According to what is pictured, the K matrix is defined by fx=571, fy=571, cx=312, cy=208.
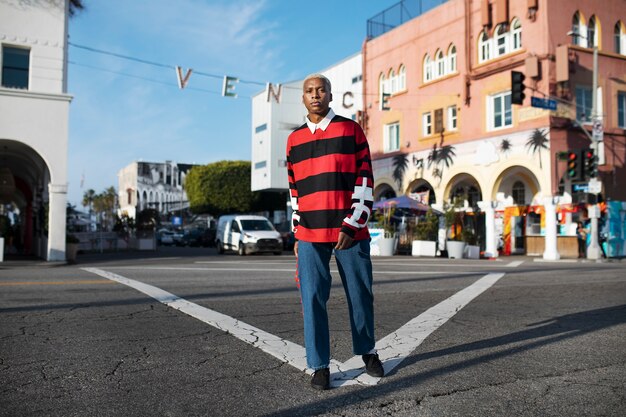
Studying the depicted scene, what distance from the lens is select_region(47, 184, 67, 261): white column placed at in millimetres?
18823

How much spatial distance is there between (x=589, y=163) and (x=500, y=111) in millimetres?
5919

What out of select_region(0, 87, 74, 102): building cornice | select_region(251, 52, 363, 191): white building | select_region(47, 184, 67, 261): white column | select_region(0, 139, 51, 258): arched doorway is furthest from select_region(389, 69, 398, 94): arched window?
select_region(47, 184, 67, 261): white column

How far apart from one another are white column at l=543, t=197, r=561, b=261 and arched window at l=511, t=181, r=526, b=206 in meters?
3.81

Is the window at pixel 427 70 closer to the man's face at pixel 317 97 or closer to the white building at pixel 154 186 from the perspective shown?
the man's face at pixel 317 97

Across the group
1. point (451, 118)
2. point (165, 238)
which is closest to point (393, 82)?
point (451, 118)

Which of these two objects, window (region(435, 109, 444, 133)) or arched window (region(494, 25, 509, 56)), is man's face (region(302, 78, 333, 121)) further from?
window (region(435, 109, 444, 133))

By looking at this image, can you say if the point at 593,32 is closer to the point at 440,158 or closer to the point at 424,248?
the point at 440,158

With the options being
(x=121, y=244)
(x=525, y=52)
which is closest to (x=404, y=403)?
(x=525, y=52)

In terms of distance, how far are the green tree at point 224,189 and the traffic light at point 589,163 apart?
40.2 meters

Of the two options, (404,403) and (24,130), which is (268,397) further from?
(24,130)

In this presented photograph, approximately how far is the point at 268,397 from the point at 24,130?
1814 centimetres

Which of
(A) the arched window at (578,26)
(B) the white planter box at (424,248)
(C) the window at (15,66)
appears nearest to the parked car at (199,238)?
(B) the white planter box at (424,248)

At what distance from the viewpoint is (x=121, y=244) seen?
111ft

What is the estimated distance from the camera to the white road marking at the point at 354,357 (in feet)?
12.5
